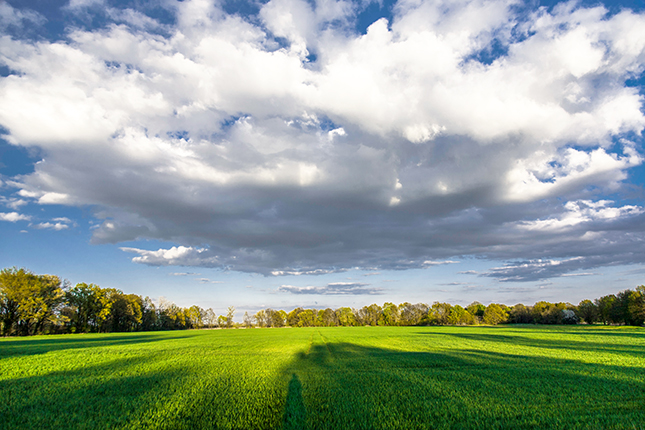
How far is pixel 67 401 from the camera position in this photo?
918 centimetres

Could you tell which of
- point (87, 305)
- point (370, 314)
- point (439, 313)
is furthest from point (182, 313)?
point (439, 313)

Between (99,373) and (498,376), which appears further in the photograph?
(99,373)

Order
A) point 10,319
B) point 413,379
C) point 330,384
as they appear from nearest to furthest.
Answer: point 330,384 → point 413,379 → point 10,319

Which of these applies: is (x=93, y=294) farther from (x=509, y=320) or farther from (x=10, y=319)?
(x=509, y=320)

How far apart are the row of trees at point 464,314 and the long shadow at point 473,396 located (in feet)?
412

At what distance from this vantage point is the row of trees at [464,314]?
10809cm

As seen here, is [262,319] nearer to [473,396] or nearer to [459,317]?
[459,317]

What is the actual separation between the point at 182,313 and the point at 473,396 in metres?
157

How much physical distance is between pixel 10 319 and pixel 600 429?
91386mm

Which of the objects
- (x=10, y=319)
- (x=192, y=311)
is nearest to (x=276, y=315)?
(x=192, y=311)

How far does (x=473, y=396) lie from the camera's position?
9508 millimetres

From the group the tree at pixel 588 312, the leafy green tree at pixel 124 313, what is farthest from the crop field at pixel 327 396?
the tree at pixel 588 312

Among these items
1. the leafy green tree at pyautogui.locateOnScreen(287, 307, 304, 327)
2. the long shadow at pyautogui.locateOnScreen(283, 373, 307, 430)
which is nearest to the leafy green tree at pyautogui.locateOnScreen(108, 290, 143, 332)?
the leafy green tree at pyautogui.locateOnScreen(287, 307, 304, 327)

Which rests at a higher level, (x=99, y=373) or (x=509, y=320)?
(x=99, y=373)
